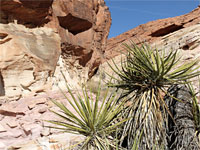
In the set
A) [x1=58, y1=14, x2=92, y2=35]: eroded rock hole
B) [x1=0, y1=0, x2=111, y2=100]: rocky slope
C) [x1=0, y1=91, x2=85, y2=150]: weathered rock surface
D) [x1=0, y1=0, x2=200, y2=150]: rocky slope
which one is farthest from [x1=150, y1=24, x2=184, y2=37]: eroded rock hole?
[x1=0, y1=91, x2=85, y2=150]: weathered rock surface

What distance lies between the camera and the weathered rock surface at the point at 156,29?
18594mm

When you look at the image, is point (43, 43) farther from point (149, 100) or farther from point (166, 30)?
point (166, 30)

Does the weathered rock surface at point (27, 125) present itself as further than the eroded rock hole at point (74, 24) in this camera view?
No

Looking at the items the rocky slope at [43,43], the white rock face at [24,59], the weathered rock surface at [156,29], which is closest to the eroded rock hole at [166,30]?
the weathered rock surface at [156,29]

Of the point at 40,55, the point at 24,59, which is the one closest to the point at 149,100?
the point at 24,59

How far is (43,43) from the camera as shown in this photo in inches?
385

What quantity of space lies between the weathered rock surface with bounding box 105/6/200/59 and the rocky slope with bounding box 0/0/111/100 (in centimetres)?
720

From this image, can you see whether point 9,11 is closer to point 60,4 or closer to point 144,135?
point 60,4

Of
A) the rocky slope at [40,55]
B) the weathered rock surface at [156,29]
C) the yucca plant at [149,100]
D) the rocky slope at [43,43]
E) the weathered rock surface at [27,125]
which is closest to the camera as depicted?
the yucca plant at [149,100]

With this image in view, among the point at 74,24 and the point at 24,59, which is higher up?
the point at 74,24

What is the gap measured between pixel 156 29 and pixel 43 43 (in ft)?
44.1

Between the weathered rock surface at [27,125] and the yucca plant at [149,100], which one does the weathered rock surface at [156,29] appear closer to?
the weathered rock surface at [27,125]

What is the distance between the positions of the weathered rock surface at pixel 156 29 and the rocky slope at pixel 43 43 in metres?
7.20

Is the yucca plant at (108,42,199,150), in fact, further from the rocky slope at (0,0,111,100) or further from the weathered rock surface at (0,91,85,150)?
the rocky slope at (0,0,111,100)
